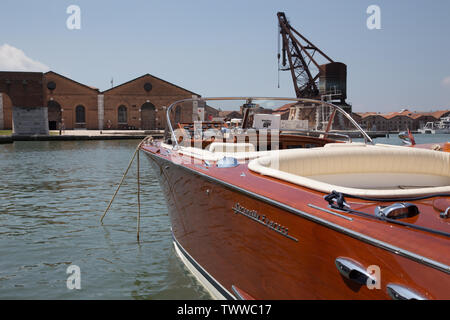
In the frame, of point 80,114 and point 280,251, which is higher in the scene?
point 80,114

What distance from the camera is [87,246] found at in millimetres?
6047

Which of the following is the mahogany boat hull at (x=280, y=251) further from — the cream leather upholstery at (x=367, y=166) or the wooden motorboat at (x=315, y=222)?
the cream leather upholstery at (x=367, y=166)

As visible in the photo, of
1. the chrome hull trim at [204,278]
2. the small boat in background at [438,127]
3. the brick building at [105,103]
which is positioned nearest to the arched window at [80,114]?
the brick building at [105,103]

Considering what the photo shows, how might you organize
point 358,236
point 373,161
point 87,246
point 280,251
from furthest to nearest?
point 87,246, point 373,161, point 280,251, point 358,236

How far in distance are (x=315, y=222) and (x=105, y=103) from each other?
168ft

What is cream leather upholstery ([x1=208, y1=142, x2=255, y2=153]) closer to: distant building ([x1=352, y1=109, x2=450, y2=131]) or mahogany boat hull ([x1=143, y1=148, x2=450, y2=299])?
mahogany boat hull ([x1=143, y1=148, x2=450, y2=299])

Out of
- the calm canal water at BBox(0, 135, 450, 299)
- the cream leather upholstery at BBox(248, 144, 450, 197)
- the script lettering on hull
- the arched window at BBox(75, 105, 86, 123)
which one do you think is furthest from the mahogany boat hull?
the arched window at BBox(75, 105, 86, 123)

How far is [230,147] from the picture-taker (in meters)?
4.65

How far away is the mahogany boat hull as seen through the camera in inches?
69.7

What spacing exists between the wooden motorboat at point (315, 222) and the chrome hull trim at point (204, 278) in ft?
0.06

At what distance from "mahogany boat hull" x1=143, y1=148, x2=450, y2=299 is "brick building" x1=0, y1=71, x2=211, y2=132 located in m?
46.3

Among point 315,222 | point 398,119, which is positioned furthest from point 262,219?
point 398,119

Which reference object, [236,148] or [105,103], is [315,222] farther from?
[105,103]

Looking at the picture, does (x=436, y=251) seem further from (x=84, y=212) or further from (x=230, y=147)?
(x=84, y=212)
